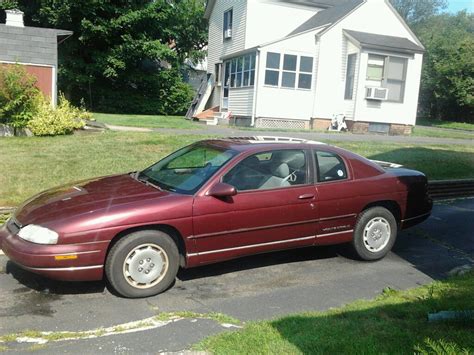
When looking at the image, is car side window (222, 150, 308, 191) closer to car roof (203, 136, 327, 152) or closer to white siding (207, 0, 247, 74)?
car roof (203, 136, 327, 152)

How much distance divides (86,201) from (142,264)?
84 centimetres

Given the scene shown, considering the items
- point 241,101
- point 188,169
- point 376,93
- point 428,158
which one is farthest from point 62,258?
point 376,93

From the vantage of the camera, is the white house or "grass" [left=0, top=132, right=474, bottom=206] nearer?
"grass" [left=0, top=132, right=474, bottom=206]

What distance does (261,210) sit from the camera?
5387 mm

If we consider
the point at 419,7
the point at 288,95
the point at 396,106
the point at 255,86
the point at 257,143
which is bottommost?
the point at 257,143

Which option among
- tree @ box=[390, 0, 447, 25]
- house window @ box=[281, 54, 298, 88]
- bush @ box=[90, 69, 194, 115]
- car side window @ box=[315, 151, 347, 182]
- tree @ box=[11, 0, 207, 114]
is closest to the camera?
car side window @ box=[315, 151, 347, 182]

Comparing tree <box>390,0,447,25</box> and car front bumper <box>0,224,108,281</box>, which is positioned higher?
tree <box>390,0,447,25</box>

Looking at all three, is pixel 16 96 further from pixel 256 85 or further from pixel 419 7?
pixel 419 7

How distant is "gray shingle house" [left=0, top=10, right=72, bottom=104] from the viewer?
47.2 ft

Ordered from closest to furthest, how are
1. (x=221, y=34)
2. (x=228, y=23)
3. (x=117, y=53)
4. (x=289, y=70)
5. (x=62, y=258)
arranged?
(x=62, y=258)
(x=289, y=70)
(x=117, y=53)
(x=228, y=23)
(x=221, y=34)

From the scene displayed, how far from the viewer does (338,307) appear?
4762 millimetres

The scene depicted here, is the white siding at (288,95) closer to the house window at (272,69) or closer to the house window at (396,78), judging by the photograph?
the house window at (272,69)

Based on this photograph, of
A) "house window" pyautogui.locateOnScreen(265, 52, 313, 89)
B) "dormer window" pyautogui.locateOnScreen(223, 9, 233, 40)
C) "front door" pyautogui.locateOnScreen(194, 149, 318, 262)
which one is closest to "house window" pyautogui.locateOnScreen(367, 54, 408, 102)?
"house window" pyautogui.locateOnScreen(265, 52, 313, 89)

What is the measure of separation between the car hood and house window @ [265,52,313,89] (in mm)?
17665
